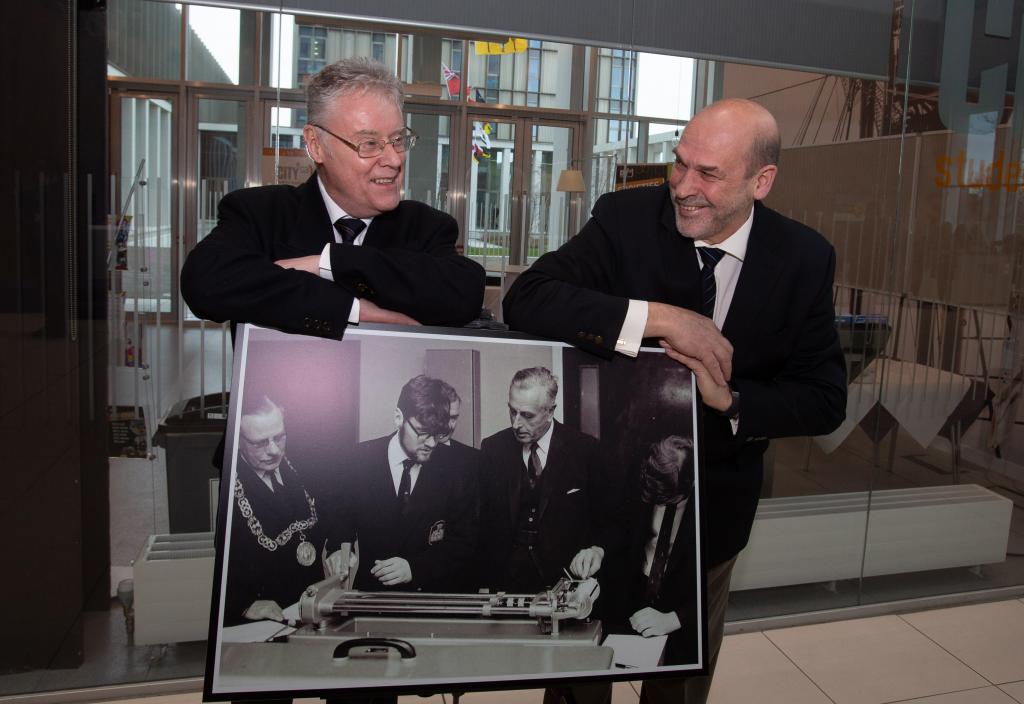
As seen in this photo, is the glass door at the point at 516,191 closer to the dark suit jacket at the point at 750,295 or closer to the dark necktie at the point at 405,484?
the dark suit jacket at the point at 750,295

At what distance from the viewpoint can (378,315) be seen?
141 cm

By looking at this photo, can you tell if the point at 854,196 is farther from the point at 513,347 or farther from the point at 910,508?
the point at 513,347

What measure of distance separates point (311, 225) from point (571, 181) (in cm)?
145

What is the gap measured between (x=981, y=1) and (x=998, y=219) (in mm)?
848

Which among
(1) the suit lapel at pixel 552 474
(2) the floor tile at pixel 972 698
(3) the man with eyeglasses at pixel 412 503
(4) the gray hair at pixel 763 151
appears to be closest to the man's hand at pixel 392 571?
(3) the man with eyeglasses at pixel 412 503

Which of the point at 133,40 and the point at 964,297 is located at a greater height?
the point at 133,40

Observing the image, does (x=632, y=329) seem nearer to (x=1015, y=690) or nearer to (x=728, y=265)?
(x=728, y=265)

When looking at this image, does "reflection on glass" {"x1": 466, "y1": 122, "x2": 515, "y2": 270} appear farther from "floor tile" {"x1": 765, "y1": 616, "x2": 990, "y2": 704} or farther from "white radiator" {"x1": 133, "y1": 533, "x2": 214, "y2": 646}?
"floor tile" {"x1": 765, "y1": 616, "x2": 990, "y2": 704}

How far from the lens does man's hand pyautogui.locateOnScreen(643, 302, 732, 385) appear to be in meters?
1.46

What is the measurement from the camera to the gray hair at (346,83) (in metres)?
1.43

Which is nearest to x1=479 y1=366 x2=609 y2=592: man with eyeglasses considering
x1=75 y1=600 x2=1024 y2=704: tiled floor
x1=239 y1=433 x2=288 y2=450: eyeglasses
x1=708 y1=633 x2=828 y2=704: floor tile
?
x1=239 y1=433 x2=288 y2=450: eyeglasses

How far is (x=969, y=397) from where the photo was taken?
3.55 metres

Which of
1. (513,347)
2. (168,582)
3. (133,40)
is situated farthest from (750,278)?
(168,582)

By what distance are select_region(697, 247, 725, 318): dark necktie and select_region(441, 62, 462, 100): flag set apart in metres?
1.29
